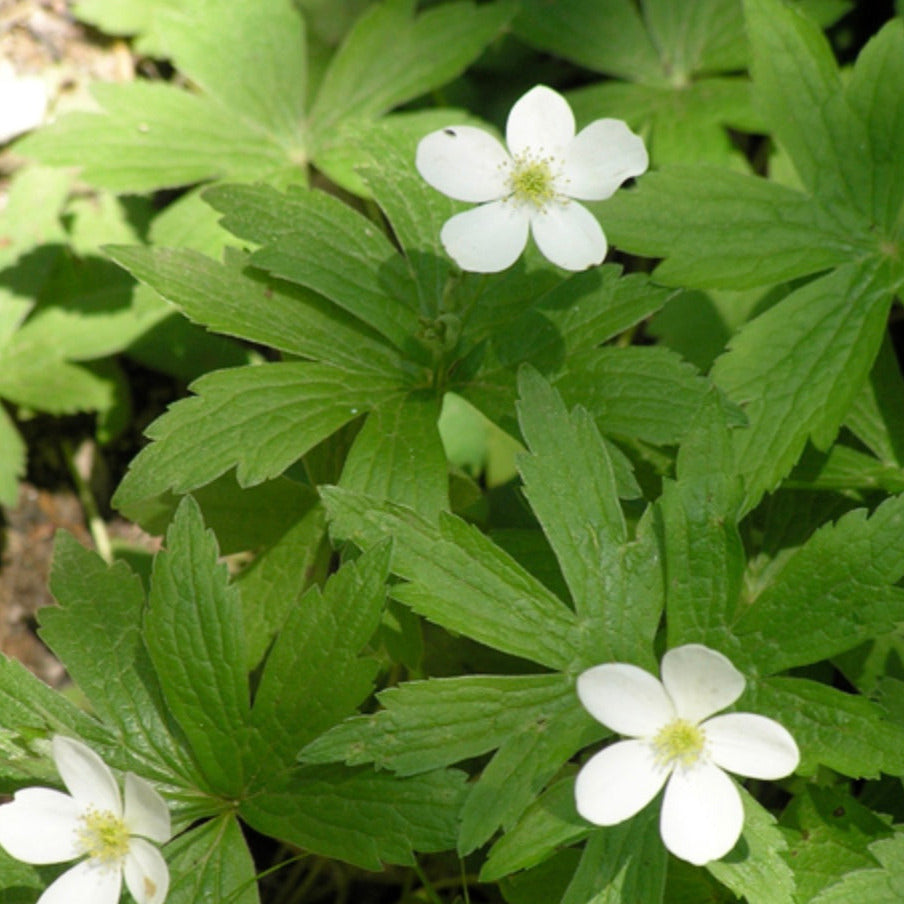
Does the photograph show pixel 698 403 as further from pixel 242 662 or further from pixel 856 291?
pixel 242 662

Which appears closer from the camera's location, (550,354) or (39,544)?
(550,354)

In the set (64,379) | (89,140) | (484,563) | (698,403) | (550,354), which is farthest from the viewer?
(64,379)

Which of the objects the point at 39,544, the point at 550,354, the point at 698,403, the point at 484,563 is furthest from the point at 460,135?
the point at 39,544

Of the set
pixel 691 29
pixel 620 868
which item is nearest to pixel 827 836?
pixel 620 868

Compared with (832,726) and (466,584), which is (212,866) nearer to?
(466,584)

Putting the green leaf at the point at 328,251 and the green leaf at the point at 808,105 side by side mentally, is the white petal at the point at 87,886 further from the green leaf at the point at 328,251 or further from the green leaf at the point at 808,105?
the green leaf at the point at 808,105

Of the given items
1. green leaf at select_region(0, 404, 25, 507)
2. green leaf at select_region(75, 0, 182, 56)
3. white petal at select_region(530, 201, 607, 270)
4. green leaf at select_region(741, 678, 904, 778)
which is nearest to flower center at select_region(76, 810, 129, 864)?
green leaf at select_region(741, 678, 904, 778)
